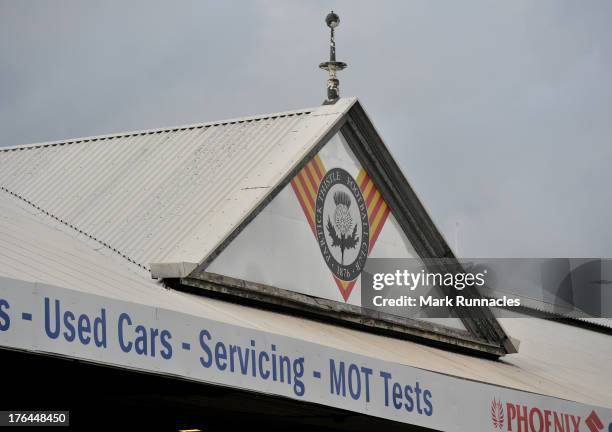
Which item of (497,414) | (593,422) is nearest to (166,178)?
(497,414)

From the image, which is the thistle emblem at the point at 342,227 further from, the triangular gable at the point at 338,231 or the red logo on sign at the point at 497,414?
the red logo on sign at the point at 497,414

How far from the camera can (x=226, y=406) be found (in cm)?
1516

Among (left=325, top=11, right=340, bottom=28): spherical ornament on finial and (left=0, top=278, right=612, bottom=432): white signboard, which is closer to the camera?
(left=0, top=278, right=612, bottom=432): white signboard

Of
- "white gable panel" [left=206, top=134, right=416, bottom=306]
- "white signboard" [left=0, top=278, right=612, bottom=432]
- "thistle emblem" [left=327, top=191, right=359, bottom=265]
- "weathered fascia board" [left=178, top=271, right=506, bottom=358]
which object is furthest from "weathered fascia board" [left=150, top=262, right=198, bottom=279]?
"thistle emblem" [left=327, top=191, right=359, bottom=265]

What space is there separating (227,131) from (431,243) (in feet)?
12.2

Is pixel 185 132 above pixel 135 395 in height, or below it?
above

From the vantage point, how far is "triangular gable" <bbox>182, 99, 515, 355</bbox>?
A: 1582 cm

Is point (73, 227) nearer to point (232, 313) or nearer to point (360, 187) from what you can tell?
point (232, 313)

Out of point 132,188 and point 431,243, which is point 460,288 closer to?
point 431,243

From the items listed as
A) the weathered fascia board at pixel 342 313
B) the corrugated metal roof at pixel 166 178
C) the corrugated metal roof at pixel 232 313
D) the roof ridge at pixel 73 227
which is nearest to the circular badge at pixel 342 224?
the weathered fascia board at pixel 342 313

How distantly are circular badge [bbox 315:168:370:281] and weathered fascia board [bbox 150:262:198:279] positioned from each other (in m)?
3.26

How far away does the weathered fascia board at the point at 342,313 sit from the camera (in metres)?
14.9

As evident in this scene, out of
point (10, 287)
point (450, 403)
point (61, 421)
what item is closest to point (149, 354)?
point (10, 287)

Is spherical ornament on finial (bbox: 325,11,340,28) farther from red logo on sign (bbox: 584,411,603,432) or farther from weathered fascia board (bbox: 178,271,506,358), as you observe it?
red logo on sign (bbox: 584,411,603,432)
